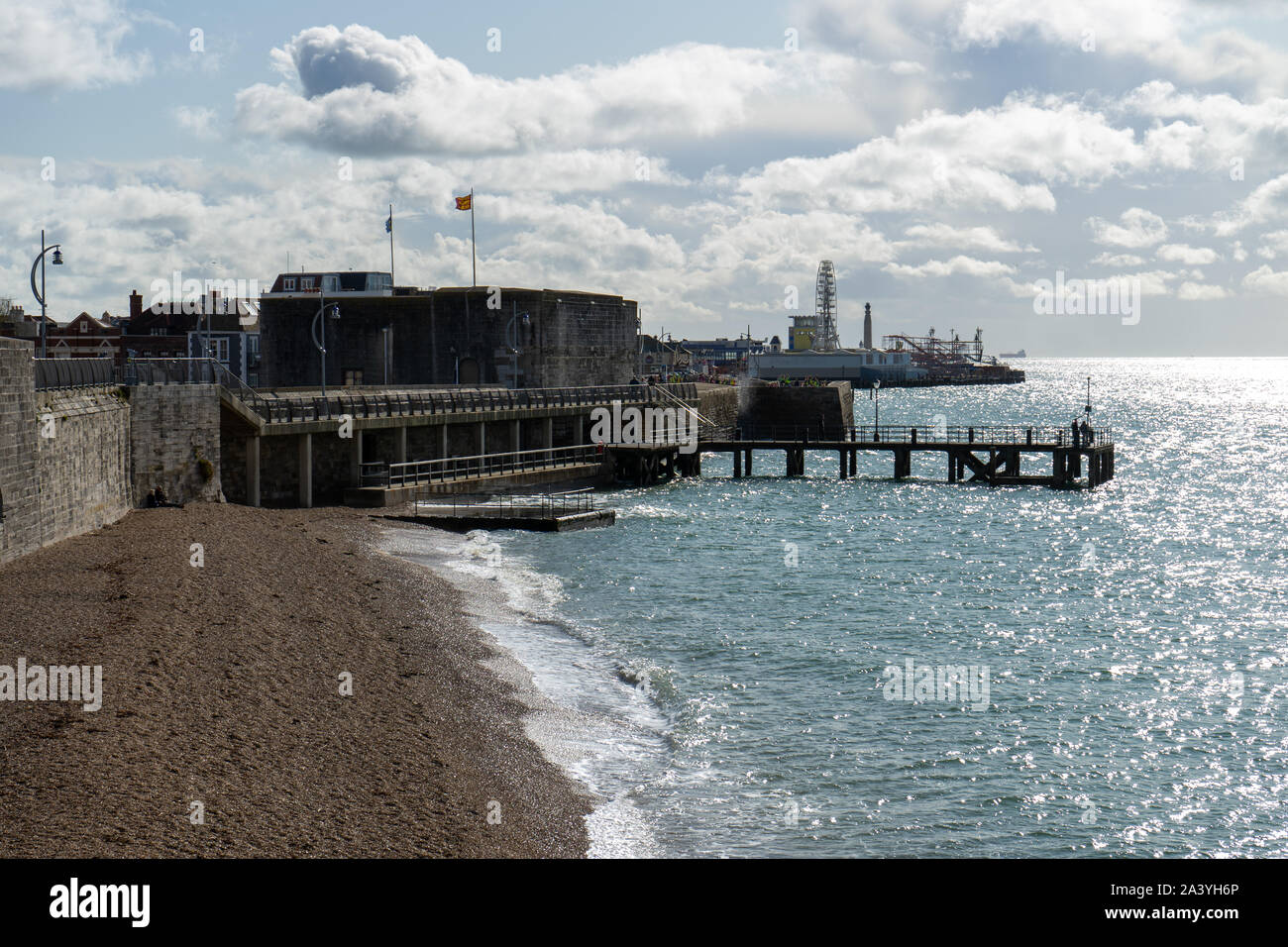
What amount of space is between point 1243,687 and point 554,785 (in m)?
15.7

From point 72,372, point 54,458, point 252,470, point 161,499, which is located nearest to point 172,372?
point 161,499

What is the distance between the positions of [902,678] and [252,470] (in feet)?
85.5

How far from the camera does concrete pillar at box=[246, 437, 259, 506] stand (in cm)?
4256

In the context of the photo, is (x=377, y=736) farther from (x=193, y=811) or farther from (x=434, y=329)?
(x=434, y=329)

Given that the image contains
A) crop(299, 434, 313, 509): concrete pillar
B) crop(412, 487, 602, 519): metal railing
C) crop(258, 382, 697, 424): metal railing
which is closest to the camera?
Result: crop(299, 434, 313, 509): concrete pillar

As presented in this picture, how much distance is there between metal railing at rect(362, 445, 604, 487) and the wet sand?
18514 millimetres

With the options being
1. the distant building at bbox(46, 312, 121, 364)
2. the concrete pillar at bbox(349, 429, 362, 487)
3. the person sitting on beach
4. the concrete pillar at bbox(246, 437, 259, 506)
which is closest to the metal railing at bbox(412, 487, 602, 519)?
the concrete pillar at bbox(349, 429, 362, 487)

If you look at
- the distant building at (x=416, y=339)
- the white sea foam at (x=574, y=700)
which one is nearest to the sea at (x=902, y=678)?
the white sea foam at (x=574, y=700)

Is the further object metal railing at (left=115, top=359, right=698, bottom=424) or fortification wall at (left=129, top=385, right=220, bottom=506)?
metal railing at (left=115, top=359, right=698, bottom=424)

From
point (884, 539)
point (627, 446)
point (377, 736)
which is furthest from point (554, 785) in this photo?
point (627, 446)

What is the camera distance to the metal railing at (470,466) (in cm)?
4931

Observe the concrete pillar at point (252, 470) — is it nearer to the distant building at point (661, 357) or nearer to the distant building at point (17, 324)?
the distant building at point (17, 324)

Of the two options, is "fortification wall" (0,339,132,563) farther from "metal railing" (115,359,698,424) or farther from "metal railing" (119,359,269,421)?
"metal railing" (115,359,698,424)

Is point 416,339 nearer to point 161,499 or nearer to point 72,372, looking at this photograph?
point 161,499
